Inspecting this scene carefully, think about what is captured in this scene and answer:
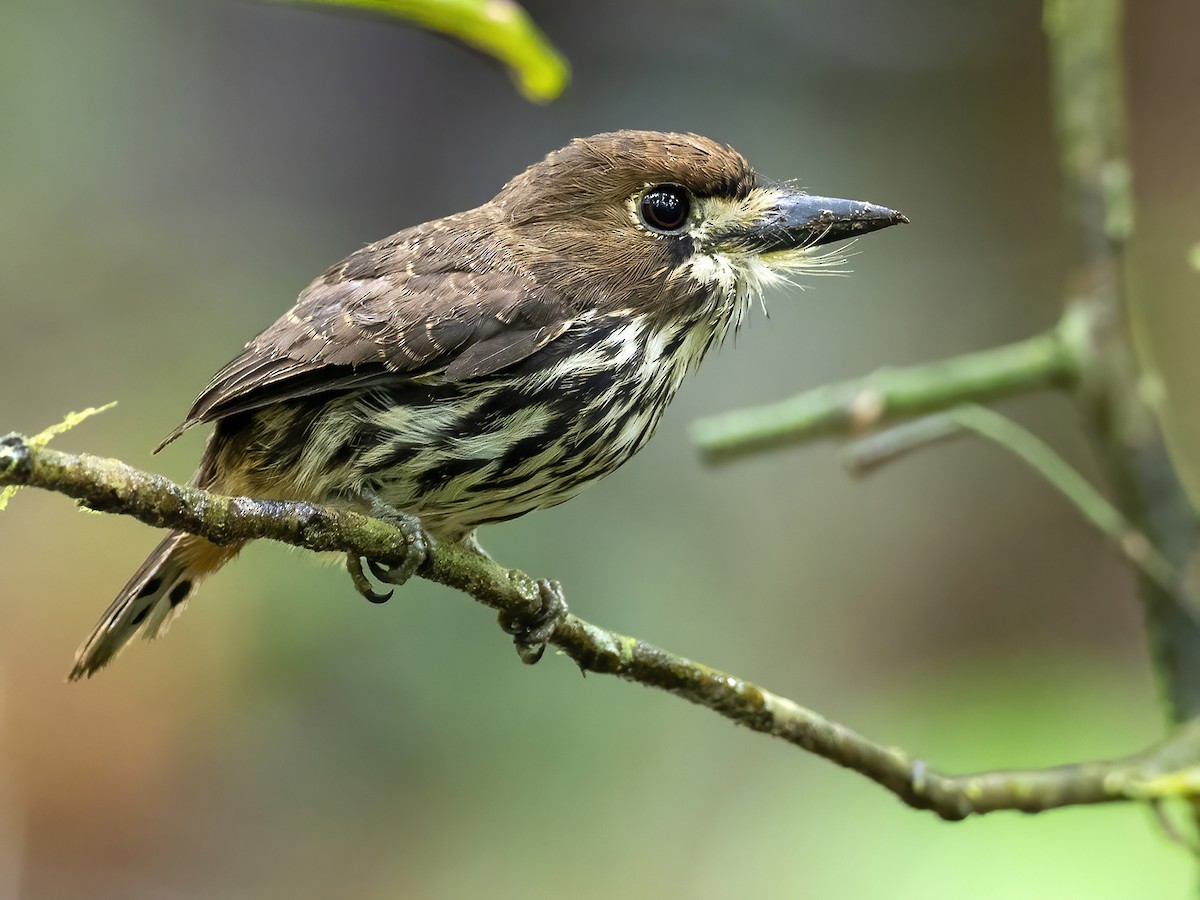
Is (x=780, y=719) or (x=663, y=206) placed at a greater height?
(x=663, y=206)

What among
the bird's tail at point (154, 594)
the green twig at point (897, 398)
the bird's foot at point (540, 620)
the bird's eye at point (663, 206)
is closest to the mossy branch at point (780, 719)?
the bird's foot at point (540, 620)

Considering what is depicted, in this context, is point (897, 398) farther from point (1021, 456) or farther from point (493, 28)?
point (493, 28)

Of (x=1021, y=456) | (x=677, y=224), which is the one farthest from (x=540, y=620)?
(x=1021, y=456)

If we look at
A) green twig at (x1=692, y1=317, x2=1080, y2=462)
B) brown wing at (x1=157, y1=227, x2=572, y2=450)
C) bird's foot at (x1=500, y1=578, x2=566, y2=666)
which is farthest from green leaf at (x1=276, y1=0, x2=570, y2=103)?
green twig at (x1=692, y1=317, x2=1080, y2=462)

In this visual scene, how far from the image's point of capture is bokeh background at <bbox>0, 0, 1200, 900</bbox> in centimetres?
352

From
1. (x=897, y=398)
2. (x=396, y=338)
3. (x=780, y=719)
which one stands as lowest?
(x=780, y=719)

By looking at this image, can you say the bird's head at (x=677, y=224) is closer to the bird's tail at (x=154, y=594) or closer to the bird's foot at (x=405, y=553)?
the bird's foot at (x=405, y=553)

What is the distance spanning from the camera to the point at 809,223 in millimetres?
1892

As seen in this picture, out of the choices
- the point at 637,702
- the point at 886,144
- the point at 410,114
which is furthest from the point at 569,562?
the point at 886,144

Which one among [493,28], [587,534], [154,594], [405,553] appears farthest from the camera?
[587,534]

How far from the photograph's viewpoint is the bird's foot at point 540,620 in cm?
173

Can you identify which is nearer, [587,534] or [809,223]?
[809,223]

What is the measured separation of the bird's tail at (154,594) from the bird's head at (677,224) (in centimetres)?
70

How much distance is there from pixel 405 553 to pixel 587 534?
2.64m
